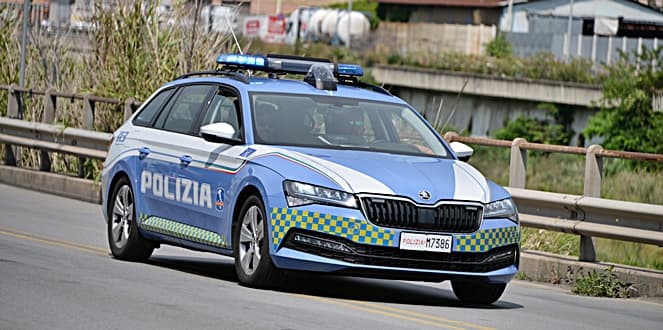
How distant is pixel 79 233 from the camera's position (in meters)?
14.5

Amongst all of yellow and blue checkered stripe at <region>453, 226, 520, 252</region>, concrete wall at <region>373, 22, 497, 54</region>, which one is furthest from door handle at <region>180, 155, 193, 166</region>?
concrete wall at <region>373, 22, 497, 54</region>

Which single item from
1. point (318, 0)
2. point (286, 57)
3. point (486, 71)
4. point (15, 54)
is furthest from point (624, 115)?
point (318, 0)

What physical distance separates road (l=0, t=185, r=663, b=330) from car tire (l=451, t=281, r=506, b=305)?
107 millimetres

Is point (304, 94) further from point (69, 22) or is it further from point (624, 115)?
point (624, 115)

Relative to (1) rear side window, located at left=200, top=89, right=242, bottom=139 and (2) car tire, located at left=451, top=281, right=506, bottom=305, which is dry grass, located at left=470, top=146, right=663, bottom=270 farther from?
(1) rear side window, located at left=200, top=89, right=242, bottom=139

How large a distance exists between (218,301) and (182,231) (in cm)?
197

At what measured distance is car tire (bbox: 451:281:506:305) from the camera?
10.5 m

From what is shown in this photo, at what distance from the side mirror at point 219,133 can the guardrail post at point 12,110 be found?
37.7 ft

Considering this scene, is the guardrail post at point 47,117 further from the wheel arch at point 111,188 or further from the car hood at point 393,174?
the car hood at point 393,174

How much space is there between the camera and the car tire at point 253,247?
998 centimetres

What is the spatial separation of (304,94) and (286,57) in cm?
105

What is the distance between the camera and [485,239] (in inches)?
396

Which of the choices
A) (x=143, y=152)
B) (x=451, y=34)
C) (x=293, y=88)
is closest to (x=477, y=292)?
(x=293, y=88)

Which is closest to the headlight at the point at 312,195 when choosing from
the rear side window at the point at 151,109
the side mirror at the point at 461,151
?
the side mirror at the point at 461,151
